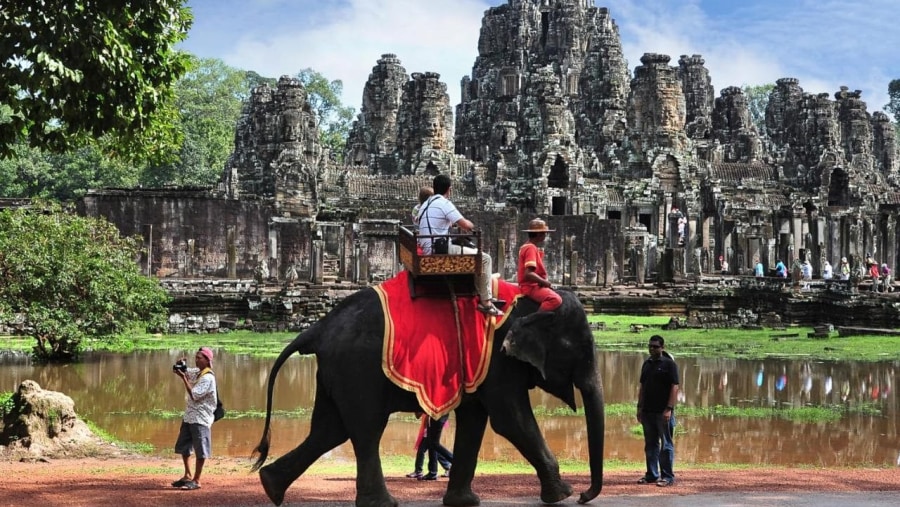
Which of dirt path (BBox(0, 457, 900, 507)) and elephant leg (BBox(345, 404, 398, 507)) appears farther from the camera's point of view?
dirt path (BBox(0, 457, 900, 507))

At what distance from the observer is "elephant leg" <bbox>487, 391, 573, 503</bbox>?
8367 mm

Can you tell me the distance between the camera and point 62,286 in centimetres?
2108

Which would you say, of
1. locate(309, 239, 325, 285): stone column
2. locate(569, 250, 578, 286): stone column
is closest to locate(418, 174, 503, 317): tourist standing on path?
locate(309, 239, 325, 285): stone column

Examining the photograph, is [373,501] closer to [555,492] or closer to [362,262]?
[555,492]

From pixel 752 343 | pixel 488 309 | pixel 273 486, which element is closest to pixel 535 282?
pixel 488 309

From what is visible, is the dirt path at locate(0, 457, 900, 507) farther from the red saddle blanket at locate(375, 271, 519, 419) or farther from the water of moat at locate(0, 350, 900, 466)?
the water of moat at locate(0, 350, 900, 466)

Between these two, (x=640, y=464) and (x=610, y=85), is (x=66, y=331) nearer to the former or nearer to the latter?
(x=640, y=464)

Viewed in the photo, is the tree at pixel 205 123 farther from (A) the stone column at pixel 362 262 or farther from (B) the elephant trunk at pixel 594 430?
(B) the elephant trunk at pixel 594 430

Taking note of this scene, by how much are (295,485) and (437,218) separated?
2.74 meters

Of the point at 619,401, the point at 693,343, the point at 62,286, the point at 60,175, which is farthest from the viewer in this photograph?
the point at 60,175

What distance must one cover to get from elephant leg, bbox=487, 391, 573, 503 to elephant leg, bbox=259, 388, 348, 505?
1.16 meters

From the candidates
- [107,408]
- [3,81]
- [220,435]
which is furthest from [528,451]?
[107,408]

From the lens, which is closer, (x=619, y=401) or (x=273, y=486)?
(x=273, y=486)

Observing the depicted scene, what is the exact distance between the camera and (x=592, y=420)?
28.0 feet
